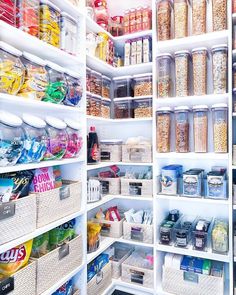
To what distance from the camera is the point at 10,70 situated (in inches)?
45.4

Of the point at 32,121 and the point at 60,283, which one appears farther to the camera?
the point at 60,283

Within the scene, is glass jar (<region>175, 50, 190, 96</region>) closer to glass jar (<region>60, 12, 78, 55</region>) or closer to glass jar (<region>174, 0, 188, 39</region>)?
glass jar (<region>174, 0, 188, 39</region>)

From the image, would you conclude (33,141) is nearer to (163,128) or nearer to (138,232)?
(163,128)

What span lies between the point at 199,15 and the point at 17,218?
1.72m

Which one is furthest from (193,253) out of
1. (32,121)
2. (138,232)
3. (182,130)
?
(32,121)

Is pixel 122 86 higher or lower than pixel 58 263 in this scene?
higher

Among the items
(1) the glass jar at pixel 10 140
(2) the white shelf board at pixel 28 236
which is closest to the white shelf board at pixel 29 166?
(1) the glass jar at pixel 10 140

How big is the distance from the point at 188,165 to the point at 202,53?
33.7 inches

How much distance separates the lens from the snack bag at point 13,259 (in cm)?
117

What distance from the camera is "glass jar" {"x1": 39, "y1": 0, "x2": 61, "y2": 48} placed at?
1384mm

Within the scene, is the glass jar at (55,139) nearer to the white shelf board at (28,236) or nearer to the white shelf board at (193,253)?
the white shelf board at (28,236)

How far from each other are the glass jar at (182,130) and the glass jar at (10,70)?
1106 mm

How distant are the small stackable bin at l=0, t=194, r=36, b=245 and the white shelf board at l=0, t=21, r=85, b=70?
2.56 ft

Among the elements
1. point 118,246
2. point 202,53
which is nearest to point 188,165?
point 202,53
